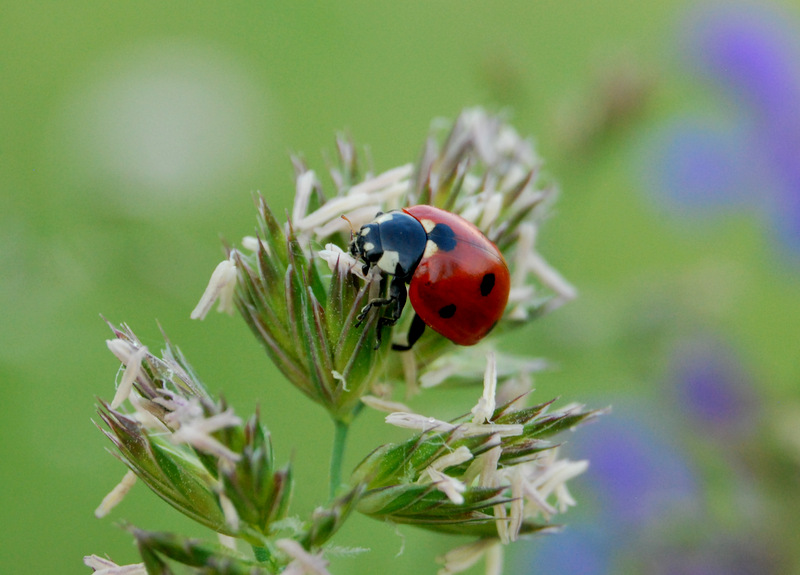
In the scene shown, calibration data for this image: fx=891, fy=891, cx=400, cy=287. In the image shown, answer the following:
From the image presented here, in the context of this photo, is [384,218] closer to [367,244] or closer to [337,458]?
[367,244]

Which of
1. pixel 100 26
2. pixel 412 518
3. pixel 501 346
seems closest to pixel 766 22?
pixel 501 346

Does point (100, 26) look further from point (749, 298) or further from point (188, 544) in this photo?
point (188, 544)

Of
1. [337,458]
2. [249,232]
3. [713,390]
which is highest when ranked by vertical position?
[249,232]

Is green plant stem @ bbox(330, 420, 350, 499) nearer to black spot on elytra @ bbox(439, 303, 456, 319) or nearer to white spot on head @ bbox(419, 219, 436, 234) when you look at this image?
black spot on elytra @ bbox(439, 303, 456, 319)

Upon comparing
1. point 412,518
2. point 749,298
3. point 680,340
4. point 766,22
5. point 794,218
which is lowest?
point 412,518

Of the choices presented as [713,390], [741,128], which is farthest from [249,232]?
[713,390]

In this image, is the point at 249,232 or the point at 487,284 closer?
the point at 487,284

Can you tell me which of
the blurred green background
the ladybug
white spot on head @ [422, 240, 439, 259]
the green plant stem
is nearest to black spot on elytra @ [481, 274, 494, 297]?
the ladybug
